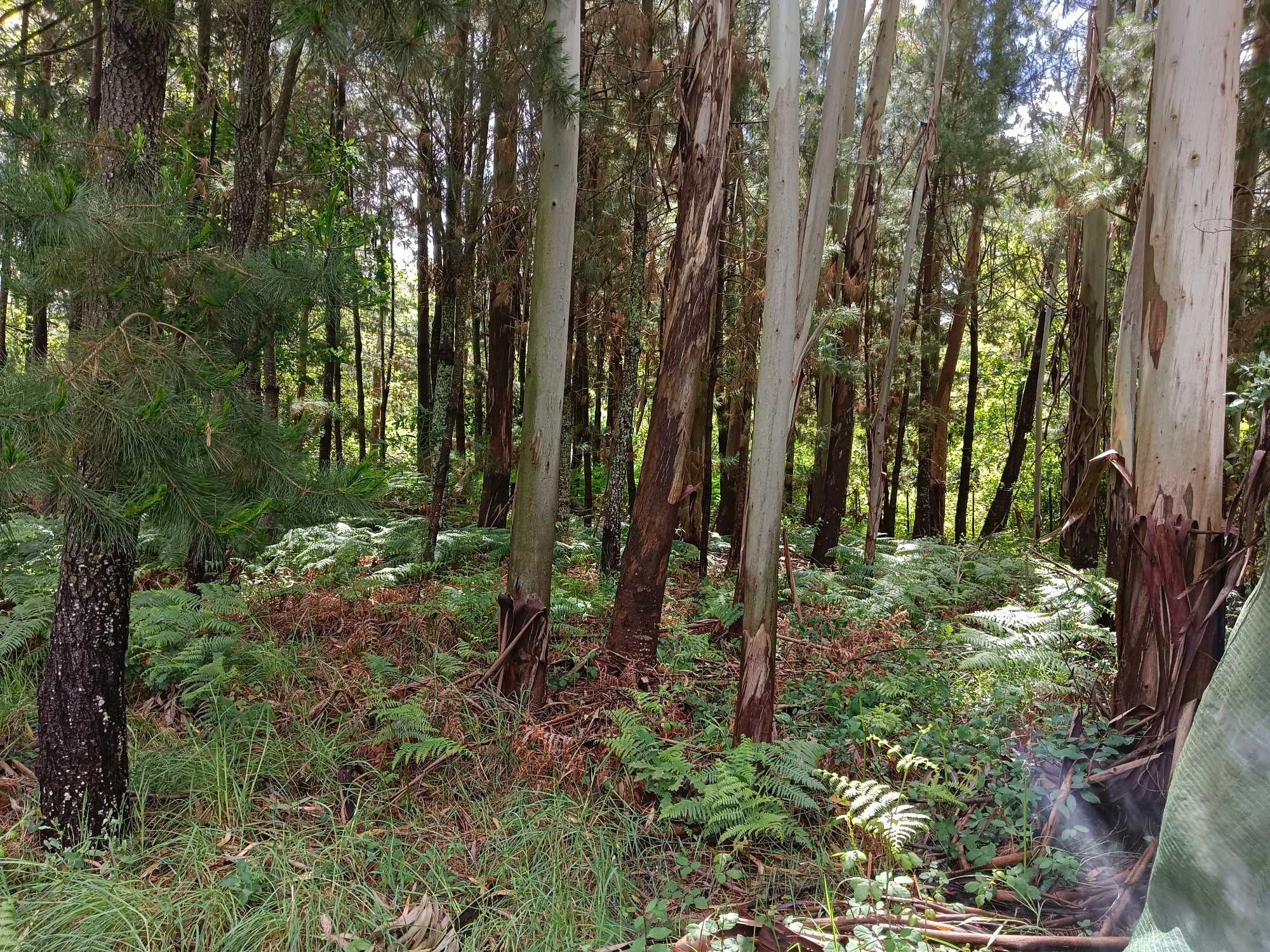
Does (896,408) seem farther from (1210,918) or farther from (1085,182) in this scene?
(1210,918)

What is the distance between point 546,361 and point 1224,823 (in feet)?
12.7

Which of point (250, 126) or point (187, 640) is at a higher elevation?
point (250, 126)

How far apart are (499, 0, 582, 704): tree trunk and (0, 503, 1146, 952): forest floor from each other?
0.47 metres

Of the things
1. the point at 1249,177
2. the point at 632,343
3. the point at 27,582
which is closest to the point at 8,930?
the point at 27,582

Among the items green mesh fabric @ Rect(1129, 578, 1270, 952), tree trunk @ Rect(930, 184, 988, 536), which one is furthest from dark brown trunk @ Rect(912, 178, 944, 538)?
green mesh fabric @ Rect(1129, 578, 1270, 952)

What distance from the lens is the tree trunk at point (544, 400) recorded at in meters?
4.41

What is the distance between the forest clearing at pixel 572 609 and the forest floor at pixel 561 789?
0.08 ft

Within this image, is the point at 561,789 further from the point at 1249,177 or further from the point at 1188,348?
the point at 1249,177

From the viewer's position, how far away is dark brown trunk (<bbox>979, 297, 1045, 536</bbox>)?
12945mm

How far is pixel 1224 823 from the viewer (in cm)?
115

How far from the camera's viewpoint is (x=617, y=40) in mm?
6379

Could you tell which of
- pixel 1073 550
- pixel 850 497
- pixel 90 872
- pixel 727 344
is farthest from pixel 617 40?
pixel 850 497

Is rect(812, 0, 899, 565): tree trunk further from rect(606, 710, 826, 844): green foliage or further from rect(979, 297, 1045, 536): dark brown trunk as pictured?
rect(979, 297, 1045, 536): dark brown trunk

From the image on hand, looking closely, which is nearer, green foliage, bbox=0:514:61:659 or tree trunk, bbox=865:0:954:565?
green foliage, bbox=0:514:61:659
